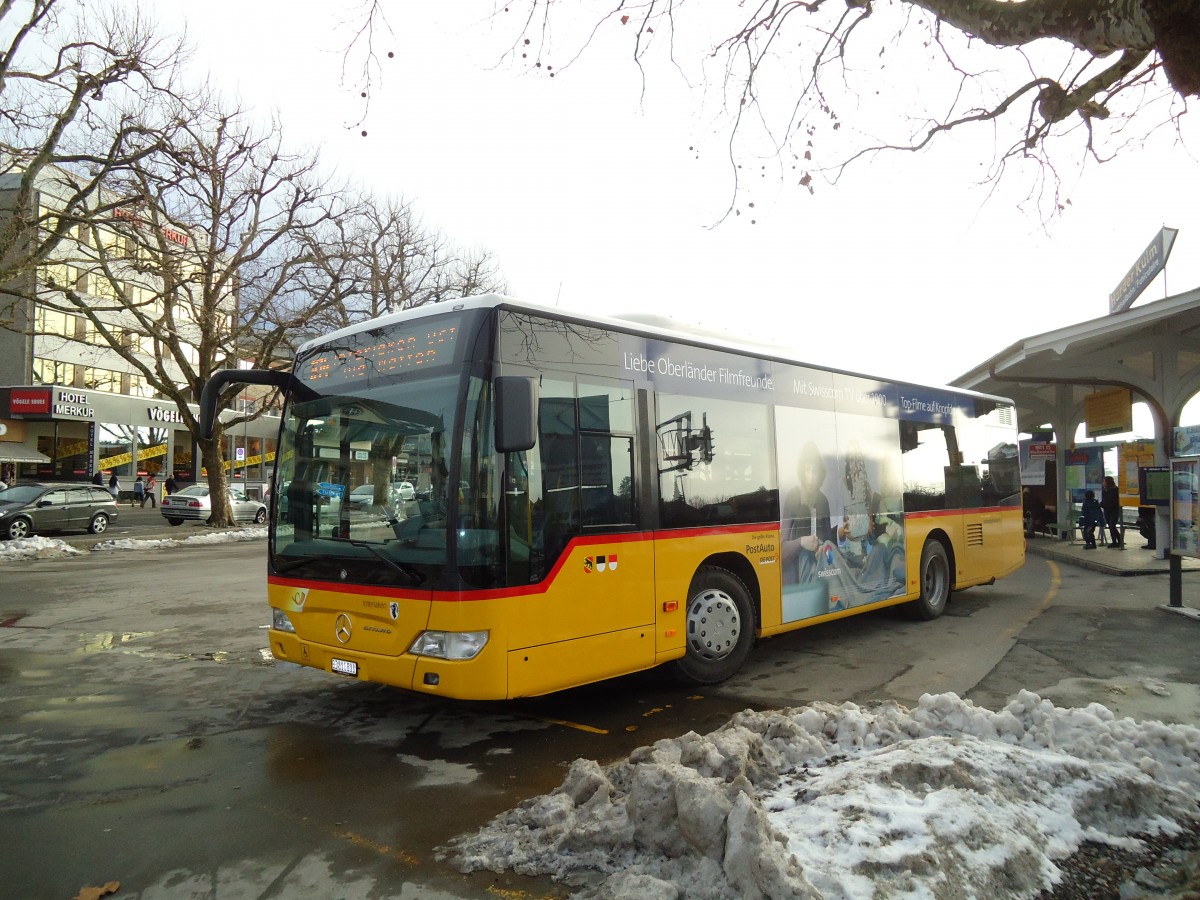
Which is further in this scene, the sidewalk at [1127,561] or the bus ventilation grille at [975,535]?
the sidewalk at [1127,561]

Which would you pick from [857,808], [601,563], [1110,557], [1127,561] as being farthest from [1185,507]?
[857,808]

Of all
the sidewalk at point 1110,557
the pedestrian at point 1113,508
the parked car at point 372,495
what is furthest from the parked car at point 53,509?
the pedestrian at point 1113,508

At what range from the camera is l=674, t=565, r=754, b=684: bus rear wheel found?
6617 millimetres

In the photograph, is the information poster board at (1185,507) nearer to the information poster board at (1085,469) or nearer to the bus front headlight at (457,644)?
the bus front headlight at (457,644)

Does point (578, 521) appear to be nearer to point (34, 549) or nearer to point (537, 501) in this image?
point (537, 501)

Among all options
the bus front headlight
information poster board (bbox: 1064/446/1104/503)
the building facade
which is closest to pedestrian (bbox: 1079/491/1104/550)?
information poster board (bbox: 1064/446/1104/503)

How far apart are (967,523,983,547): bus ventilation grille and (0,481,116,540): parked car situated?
22.5m

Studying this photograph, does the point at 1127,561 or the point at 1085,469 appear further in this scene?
the point at 1085,469

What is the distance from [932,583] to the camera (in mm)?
10461

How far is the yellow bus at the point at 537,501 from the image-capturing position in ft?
16.5

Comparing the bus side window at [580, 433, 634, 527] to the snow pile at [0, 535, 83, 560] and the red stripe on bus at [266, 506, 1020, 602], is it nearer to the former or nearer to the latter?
the red stripe on bus at [266, 506, 1020, 602]

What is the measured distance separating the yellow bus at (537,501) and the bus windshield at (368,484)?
0.7 inches

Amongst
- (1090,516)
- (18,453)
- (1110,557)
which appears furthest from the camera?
(18,453)

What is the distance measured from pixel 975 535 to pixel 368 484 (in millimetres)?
9343
